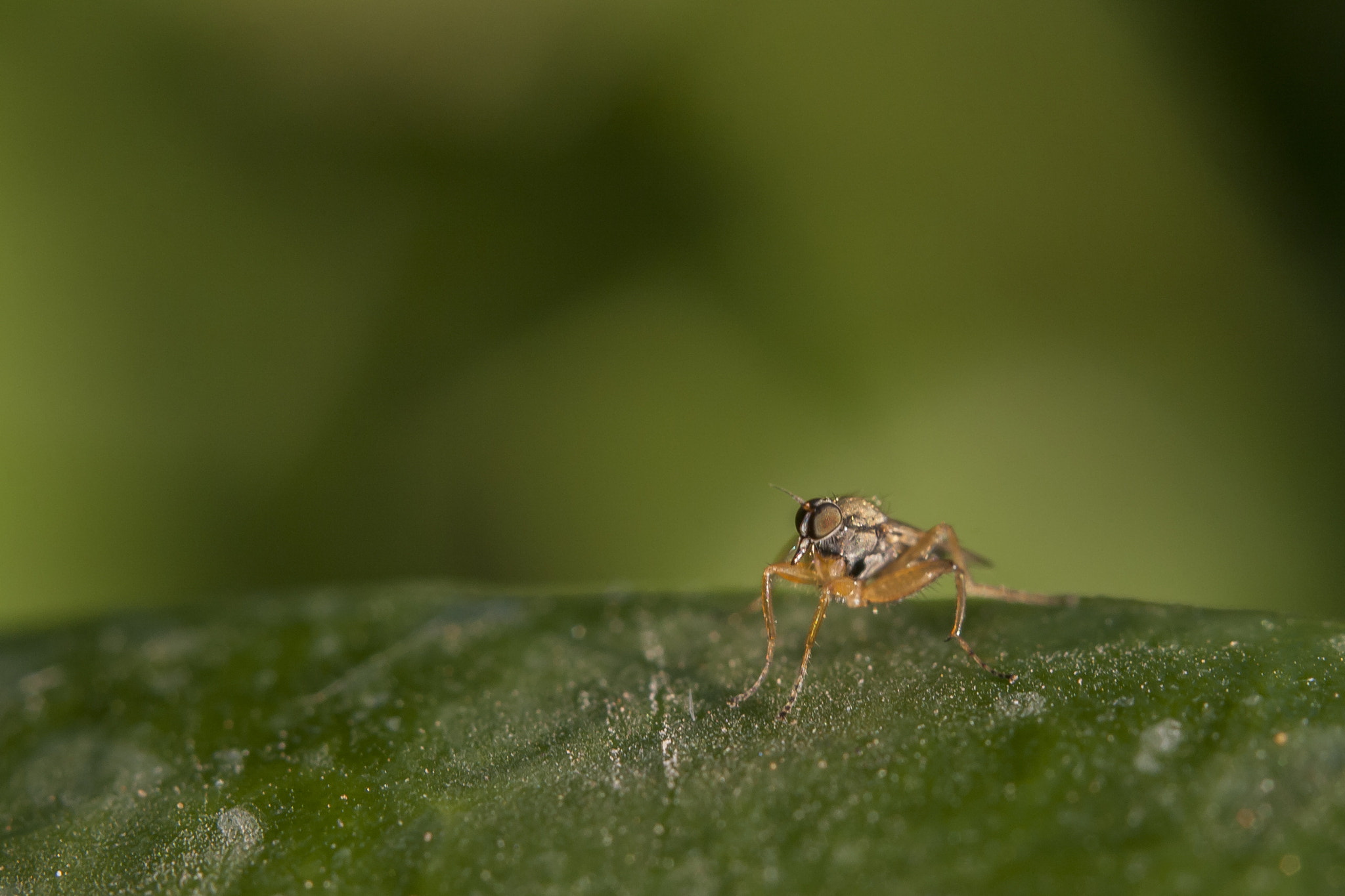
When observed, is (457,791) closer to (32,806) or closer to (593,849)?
(593,849)

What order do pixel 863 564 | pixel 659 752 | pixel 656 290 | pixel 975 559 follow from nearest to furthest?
pixel 659 752 → pixel 863 564 → pixel 975 559 → pixel 656 290

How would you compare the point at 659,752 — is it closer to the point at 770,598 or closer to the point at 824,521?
the point at 770,598

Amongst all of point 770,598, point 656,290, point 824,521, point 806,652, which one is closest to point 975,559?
point 824,521

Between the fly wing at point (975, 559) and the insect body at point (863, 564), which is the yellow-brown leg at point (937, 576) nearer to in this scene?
the insect body at point (863, 564)

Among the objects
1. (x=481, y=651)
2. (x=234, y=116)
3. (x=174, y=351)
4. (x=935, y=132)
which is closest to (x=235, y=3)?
(x=234, y=116)

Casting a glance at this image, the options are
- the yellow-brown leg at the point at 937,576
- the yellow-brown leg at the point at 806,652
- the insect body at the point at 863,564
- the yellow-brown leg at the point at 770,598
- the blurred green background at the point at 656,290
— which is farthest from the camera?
the blurred green background at the point at 656,290

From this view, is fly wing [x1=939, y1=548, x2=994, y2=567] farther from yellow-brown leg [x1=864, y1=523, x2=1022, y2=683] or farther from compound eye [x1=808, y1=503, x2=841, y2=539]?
compound eye [x1=808, y1=503, x2=841, y2=539]

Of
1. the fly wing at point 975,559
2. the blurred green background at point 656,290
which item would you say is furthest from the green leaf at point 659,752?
the blurred green background at point 656,290
